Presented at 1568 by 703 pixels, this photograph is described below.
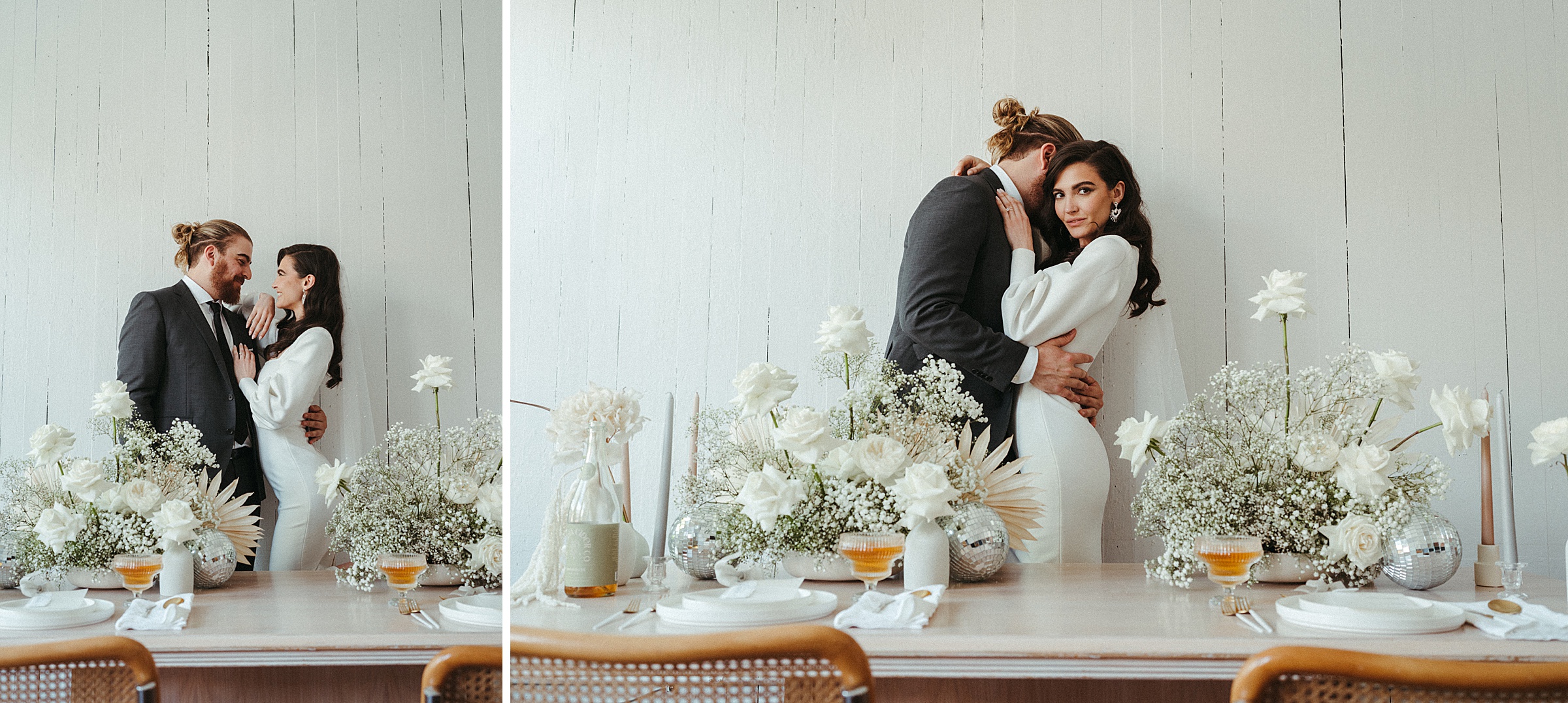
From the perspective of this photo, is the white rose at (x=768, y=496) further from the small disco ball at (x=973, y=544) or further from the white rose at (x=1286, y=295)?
the white rose at (x=1286, y=295)

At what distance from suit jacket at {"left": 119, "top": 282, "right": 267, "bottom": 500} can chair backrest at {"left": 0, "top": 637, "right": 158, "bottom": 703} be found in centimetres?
12

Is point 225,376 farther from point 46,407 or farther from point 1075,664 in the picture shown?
point 1075,664

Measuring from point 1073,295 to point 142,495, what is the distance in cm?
148

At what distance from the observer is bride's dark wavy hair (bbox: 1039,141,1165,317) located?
178 centimetres

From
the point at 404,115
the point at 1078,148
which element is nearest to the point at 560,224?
the point at 1078,148

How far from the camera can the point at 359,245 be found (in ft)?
2.12

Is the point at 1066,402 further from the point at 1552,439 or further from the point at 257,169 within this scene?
the point at 257,169

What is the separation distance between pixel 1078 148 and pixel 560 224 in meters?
1.01

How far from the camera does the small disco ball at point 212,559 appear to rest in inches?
22.3

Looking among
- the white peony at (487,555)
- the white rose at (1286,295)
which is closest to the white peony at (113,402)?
the white peony at (487,555)

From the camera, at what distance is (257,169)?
624 millimetres

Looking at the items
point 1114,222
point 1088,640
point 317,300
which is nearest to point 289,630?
point 317,300

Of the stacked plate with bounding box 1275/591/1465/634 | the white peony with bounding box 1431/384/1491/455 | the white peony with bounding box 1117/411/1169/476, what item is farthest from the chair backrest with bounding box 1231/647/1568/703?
the white peony with bounding box 1431/384/1491/455

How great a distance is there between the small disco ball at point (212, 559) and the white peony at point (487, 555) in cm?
16
